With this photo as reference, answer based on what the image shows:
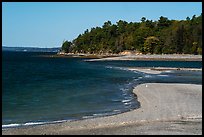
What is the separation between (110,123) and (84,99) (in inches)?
442

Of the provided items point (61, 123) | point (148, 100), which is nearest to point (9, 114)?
point (61, 123)

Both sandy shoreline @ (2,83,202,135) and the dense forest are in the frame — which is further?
the dense forest

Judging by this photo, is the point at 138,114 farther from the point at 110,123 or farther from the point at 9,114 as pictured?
the point at 9,114

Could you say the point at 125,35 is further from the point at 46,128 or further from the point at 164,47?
the point at 46,128

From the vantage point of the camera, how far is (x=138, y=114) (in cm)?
1836

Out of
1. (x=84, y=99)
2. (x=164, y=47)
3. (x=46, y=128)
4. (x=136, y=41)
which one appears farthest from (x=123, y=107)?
(x=136, y=41)

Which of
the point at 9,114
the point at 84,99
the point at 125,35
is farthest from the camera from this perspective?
the point at 125,35

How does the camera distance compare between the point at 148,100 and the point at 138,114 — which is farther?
the point at 148,100

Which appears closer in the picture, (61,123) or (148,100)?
(61,123)

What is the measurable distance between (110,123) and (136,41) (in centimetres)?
15637

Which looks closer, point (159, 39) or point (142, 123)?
point (142, 123)

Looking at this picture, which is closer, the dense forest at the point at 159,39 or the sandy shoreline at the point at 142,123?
the sandy shoreline at the point at 142,123

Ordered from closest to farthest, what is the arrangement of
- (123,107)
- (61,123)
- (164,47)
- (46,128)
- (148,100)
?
(46,128) → (61,123) → (123,107) → (148,100) → (164,47)

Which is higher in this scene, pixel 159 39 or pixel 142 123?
pixel 159 39
